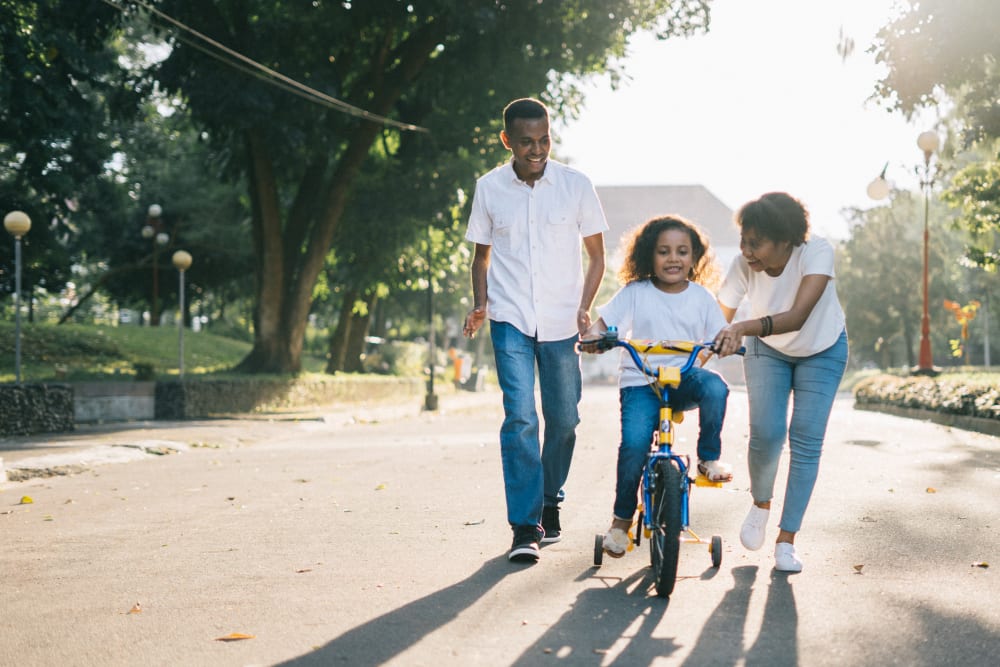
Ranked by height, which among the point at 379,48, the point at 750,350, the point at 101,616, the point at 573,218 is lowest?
the point at 101,616

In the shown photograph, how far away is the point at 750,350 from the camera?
18.7 ft

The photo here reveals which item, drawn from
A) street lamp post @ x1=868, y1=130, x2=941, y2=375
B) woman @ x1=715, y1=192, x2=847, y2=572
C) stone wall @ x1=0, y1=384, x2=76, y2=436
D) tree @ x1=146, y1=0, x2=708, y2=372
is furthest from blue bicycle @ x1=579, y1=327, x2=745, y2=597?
street lamp post @ x1=868, y1=130, x2=941, y2=375

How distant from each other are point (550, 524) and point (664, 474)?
62.4 inches

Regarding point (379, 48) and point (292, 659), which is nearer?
point (292, 659)

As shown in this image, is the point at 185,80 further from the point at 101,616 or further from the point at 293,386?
the point at 101,616

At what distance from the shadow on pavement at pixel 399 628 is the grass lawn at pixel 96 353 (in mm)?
17090

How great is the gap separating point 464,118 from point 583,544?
65.1 ft

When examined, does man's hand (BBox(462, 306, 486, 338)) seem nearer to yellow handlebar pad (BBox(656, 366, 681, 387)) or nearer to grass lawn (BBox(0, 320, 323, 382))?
yellow handlebar pad (BBox(656, 366, 681, 387))

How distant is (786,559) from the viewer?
17.8ft

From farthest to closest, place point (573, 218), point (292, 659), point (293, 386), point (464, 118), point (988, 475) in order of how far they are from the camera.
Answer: point (464, 118) < point (293, 386) < point (988, 475) < point (573, 218) < point (292, 659)

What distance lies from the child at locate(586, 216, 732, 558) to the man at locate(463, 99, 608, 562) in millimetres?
412

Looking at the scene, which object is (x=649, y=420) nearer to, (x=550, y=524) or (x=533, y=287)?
(x=533, y=287)

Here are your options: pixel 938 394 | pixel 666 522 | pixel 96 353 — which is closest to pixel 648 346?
pixel 666 522

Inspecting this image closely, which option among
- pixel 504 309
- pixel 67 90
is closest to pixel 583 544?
pixel 504 309
